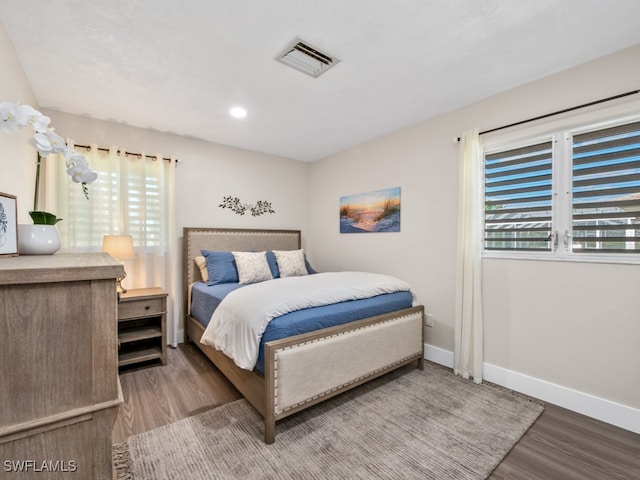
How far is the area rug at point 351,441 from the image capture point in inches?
61.9

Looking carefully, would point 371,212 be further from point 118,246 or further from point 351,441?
point 118,246

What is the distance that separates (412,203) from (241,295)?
2.01 m

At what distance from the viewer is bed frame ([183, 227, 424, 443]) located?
1795mm

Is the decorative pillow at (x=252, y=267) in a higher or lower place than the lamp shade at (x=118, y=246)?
lower

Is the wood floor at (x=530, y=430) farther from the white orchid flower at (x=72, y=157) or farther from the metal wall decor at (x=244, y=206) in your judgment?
the metal wall decor at (x=244, y=206)

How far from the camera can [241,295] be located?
2.24 meters

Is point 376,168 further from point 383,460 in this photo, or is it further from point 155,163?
point 383,460

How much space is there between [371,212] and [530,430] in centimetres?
243

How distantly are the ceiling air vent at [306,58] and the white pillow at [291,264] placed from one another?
6.82 feet

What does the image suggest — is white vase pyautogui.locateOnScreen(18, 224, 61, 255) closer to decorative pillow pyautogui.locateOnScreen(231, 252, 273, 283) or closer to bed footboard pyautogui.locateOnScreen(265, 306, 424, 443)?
bed footboard pyautogui.locateOnScreen(265, 306, 424, 443)

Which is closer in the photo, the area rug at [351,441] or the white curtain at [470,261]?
the area rug at [351,441]

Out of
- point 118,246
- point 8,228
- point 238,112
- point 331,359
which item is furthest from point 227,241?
point 8,228

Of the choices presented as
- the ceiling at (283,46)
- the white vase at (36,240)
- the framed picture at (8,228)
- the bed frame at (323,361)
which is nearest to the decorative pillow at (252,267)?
the bed frame at (323,361)

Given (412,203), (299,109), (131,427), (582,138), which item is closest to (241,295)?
(131,427)
